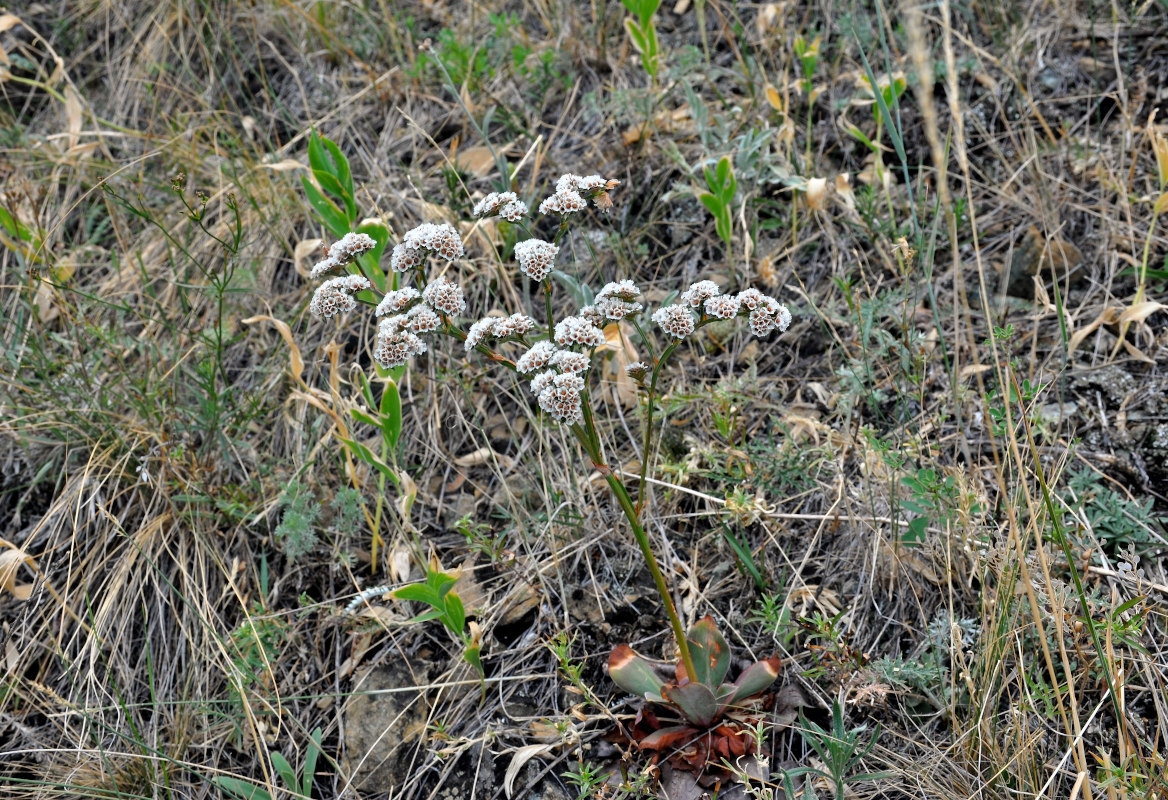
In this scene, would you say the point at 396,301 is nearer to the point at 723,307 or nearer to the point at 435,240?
the point at 435,240

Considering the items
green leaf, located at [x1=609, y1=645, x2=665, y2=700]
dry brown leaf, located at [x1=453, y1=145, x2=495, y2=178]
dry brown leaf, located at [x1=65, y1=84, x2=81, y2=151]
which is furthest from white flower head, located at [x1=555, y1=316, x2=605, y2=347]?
dry brown leaf, located at [x1=65, y1=84, x2=81, y2=151]

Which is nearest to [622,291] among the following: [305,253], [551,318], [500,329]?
[551,318]

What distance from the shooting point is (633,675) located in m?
1.90

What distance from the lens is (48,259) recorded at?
9.59 ft

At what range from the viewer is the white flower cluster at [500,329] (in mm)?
1570

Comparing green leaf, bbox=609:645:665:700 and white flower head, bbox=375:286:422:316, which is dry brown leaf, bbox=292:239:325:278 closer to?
white flower head, bbox=375:286:422:316

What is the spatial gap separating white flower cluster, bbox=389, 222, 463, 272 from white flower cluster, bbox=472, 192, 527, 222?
0.09 meters

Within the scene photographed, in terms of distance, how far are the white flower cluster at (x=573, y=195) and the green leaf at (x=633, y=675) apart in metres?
1.00

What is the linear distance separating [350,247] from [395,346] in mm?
318

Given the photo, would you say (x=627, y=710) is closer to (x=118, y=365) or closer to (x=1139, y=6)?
(x=118, y=365)

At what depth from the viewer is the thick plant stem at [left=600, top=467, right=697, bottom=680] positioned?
1615mm

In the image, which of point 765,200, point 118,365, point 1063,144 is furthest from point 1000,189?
point 118,365

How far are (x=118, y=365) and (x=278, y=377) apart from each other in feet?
1.95

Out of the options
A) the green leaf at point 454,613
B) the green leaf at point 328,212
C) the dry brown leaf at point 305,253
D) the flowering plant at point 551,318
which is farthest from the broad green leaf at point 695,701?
the dry brown leaf at point 305,253
